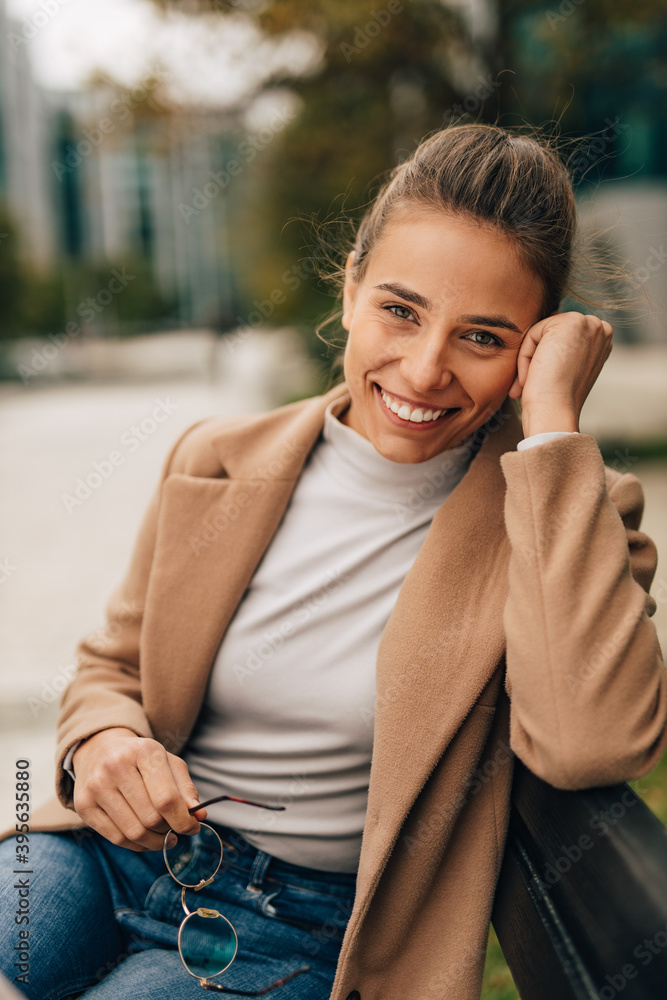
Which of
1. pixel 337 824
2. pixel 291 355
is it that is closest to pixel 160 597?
pixel 337 824

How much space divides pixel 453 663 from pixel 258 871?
0.57m

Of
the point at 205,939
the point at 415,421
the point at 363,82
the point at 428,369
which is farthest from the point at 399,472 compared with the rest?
the point at 363,82

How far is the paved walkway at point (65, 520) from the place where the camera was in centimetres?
434

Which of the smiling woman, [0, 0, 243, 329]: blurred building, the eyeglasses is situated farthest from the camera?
[0, 0, 243, 329]: blurred building

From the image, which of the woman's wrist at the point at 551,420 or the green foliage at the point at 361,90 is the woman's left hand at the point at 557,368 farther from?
the green foliage at the point at 361,90

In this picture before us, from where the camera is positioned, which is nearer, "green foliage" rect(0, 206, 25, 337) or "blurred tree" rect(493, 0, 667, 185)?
"blurred tree" rect(493, 0, 667, 185)

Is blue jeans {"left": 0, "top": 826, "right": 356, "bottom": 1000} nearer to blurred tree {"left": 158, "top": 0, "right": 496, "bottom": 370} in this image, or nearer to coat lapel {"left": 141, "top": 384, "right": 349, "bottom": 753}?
coat lapel {"left": 141, "top": 384, "right": 349, "bottom": 753}

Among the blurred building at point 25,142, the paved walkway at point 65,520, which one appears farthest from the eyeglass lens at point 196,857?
the blurred building at point 25,142

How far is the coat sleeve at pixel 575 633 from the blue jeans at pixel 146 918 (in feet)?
1.98

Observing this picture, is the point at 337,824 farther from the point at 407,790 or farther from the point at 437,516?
the point at 437,516

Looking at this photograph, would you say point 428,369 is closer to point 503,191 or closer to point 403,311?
point 403,311

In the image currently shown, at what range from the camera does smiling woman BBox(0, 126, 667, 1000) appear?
145 centimetres

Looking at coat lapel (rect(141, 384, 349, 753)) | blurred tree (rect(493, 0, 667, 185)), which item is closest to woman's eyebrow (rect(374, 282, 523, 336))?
coat lapel (rect(141, 384, 349, 753))

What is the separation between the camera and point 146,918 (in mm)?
1702
